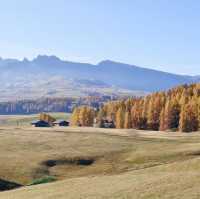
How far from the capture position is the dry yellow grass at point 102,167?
4822 centimetres

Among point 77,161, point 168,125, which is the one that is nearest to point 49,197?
point 77,161

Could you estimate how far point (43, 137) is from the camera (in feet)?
396

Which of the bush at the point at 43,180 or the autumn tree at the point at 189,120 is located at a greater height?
the autumn tree at the point at 189,120

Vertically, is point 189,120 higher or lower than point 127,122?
higher

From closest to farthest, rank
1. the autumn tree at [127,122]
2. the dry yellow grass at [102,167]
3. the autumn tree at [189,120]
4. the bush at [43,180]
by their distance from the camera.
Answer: the dry yellow grass at [102,167], the bush at [43,180], the autumn tree at [189,120], the autumn tree at [127,122]

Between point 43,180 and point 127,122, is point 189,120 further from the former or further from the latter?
point 43,180

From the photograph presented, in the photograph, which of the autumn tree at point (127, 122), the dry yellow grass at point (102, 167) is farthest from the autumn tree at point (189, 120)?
the dry yellow grass at point (102, 167)

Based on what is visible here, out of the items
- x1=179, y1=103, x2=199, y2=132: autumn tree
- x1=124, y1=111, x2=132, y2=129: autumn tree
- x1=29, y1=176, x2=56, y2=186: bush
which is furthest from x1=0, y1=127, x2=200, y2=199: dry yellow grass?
x1=124, y1=111, x2=132, y2=129: autumn tree

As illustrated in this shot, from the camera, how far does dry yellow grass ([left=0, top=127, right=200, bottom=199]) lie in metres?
48.2

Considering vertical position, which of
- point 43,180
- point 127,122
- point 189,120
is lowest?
point 43,180

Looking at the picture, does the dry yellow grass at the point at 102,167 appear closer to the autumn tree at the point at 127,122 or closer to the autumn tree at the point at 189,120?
the autumn tree at the point at 189,120

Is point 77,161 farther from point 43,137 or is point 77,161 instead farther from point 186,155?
point 43,137

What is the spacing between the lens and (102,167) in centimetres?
8600

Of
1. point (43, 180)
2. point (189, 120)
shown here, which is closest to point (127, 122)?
point (189, 120)
